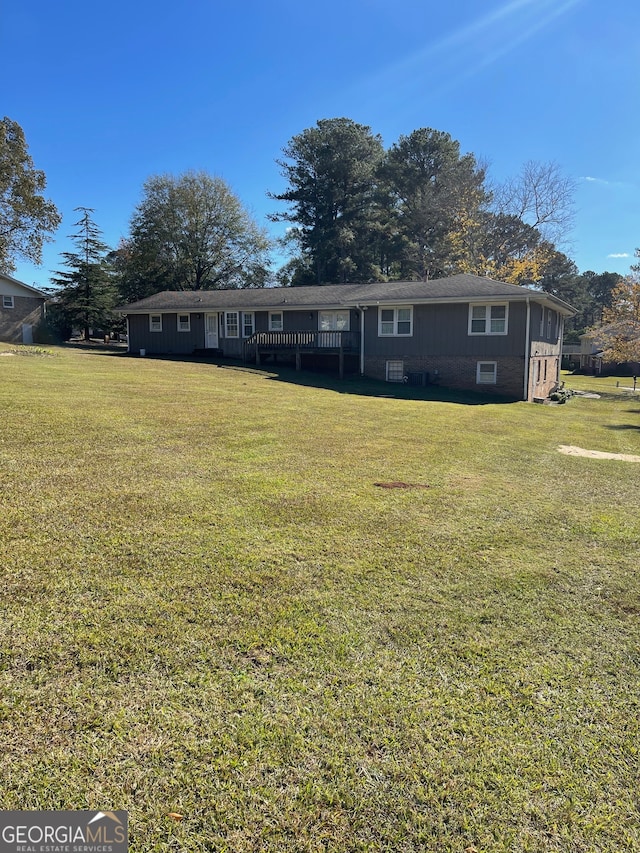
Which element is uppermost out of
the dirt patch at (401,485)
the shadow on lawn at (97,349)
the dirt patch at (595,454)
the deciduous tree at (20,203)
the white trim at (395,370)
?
the deciduous tree at (20,203)

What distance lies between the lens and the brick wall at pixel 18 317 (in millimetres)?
30250

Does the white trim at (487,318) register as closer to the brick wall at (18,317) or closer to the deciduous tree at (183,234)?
the brick wall at (18,317)

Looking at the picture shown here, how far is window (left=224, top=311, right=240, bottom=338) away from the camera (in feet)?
87.9

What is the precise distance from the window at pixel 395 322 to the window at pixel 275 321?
5799 millimetres

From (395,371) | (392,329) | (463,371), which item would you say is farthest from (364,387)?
(463,371)

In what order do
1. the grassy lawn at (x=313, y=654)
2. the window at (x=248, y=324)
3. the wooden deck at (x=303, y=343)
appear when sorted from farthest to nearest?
the window at (x=248, y=324), the wooden deck at (x=303, y=343), the grassy lawn at (x=313, y=654)

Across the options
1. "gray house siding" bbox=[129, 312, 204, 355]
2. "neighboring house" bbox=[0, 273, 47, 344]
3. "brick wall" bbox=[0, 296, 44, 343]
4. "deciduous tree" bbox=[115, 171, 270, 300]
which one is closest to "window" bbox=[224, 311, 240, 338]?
"gray house siding" bbox=[129, 312, 204, 355]

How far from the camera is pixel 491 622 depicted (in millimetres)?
3525

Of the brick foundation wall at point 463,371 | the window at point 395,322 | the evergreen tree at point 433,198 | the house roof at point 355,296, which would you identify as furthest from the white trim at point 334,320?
the evergreen tree at point 433,198

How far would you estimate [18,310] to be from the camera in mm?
30781

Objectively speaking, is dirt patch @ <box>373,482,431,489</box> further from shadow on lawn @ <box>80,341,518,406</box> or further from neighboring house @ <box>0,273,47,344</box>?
neighboring house @ <box>0,273,47,344</box>

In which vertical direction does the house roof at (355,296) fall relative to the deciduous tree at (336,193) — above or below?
below

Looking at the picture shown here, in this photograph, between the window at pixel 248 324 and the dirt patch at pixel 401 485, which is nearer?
the dirt patch at pixel 401 485

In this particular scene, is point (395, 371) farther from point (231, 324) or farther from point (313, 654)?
point (313, 654)
